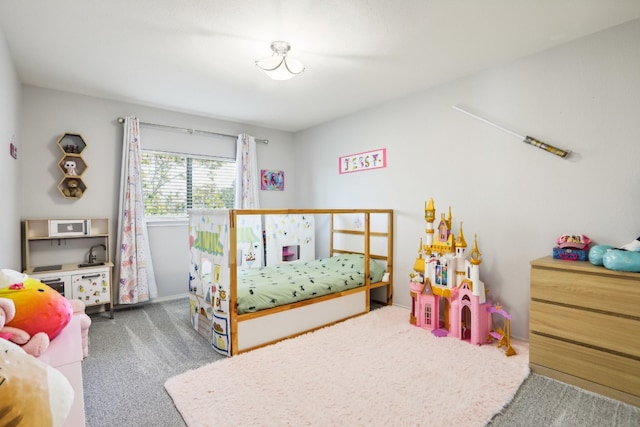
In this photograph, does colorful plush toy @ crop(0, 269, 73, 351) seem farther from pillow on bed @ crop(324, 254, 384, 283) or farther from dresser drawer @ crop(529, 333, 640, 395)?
dresser drawer @ crop(529, 333, 640, 395)

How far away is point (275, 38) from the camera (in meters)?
2.26

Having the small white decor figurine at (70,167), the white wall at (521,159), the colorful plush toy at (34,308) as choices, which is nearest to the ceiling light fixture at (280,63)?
the white wall at (521,159)

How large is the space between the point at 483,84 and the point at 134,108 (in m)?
3.76

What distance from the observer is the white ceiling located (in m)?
1.92

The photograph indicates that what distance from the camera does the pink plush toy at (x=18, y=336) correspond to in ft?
3.95

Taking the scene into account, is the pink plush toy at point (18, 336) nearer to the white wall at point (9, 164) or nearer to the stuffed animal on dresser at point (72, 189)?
the white wall at point (9, 164)

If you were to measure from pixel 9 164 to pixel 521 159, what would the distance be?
4097 mm

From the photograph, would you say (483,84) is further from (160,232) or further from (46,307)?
(160,232)

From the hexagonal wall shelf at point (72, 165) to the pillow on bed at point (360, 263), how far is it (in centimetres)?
285

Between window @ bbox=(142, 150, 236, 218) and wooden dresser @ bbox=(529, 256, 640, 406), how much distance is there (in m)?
3.72

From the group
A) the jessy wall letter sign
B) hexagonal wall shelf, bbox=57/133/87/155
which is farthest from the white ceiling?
the jessy wall letter sign

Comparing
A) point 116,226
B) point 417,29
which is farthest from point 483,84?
point 116,226

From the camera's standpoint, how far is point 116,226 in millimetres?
3527

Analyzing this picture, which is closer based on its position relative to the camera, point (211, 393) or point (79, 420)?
point (79, 420)
